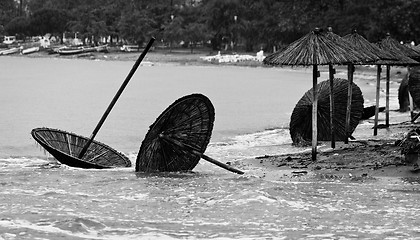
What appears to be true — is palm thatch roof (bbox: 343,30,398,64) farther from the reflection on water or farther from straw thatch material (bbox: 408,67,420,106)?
straw thatch material (bbox: 408,67,420,106)

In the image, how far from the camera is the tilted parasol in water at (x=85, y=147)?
681 inches

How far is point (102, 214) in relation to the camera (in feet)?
43.5

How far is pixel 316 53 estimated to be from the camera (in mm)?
16266

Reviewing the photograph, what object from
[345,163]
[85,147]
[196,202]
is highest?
[85,147]

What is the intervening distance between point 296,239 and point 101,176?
20.1 feet

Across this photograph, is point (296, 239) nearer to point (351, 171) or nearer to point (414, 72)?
point (351, 171)

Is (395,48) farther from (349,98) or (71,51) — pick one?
(71,51)

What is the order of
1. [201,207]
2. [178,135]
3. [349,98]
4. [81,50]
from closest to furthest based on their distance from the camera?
[201,207]
[178,135]
[349,98]
[81,50]

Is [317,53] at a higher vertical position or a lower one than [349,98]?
higher

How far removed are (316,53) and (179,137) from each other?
3.09 meters

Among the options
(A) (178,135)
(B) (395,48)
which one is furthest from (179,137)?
(B) (395,48)

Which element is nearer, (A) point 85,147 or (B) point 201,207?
(B) point 201,207

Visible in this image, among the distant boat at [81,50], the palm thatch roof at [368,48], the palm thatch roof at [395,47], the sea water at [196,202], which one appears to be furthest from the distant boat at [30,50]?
the palm thatch roof at [368,48]

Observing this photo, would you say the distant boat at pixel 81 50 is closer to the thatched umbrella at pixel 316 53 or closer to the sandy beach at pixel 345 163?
the sandy beach at pixel 345 163
